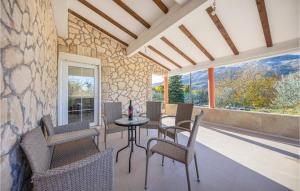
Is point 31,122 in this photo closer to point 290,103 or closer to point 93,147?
point 93,147

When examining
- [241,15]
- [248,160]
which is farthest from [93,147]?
[241,15]

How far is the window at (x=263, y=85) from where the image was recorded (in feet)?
14.2

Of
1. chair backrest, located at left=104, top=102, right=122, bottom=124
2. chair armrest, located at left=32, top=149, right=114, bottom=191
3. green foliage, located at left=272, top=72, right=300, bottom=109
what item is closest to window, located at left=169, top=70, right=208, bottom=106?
green foliage, located at left=272, top=72, right=300, bottom=109

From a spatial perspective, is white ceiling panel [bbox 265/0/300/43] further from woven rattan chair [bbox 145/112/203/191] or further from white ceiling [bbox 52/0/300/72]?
woven rattan chair [bbox 145/112/203/191]

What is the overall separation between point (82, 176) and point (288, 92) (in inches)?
230

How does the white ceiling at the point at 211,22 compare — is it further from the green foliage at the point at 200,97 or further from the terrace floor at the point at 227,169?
the terrace floor at the point at 227,169

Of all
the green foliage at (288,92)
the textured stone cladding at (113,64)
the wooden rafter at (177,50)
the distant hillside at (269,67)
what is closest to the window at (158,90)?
the textured stone cladding at (113,64)

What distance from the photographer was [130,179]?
6.31 feet

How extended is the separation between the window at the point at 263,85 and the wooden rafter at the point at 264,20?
4.84ft

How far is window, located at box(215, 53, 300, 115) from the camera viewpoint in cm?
432

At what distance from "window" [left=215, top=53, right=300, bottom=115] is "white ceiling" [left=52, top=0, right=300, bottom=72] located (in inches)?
54.7

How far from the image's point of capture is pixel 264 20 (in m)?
3.06

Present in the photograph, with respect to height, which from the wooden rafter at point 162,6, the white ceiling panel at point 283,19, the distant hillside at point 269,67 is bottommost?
the distant hillside at point 269,67

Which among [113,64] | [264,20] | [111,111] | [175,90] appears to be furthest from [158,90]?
[264,20]
